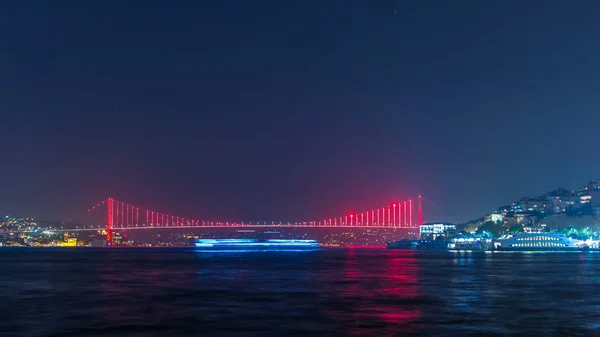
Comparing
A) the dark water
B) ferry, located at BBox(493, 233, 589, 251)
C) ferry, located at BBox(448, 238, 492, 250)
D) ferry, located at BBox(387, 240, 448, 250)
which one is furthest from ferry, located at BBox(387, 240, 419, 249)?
the dark water

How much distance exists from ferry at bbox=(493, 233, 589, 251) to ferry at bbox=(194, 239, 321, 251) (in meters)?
37.9

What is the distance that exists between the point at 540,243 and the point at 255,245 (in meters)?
54.9

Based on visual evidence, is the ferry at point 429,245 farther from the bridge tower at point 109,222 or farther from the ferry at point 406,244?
the bridge tower at point 109,222

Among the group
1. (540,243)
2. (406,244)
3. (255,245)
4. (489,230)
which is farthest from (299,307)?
(489,230)

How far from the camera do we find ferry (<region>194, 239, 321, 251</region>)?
146 m

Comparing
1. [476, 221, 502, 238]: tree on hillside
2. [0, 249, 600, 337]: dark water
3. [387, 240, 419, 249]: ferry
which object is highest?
[476, 221, 502, 238]: tree on hillside

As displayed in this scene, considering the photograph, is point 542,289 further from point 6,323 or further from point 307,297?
point 6,323

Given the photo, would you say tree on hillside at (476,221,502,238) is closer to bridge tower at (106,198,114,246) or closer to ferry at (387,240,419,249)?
ferry at (387,240,419,249)

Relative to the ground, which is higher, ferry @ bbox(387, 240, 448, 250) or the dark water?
the dark water

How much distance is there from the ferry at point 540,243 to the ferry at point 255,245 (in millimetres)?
37906

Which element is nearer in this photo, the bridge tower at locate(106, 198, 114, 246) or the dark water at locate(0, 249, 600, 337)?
the dark water at locate(0, 249, 600, 337)

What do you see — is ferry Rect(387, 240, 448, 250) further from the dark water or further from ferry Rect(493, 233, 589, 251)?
the dark water

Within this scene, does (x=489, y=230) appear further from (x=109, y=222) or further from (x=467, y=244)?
(x=109, y=222)

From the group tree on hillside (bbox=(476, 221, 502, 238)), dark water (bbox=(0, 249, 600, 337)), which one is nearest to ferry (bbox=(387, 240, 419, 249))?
tree on hillside (bbox=(476, 221, 502, 238))
